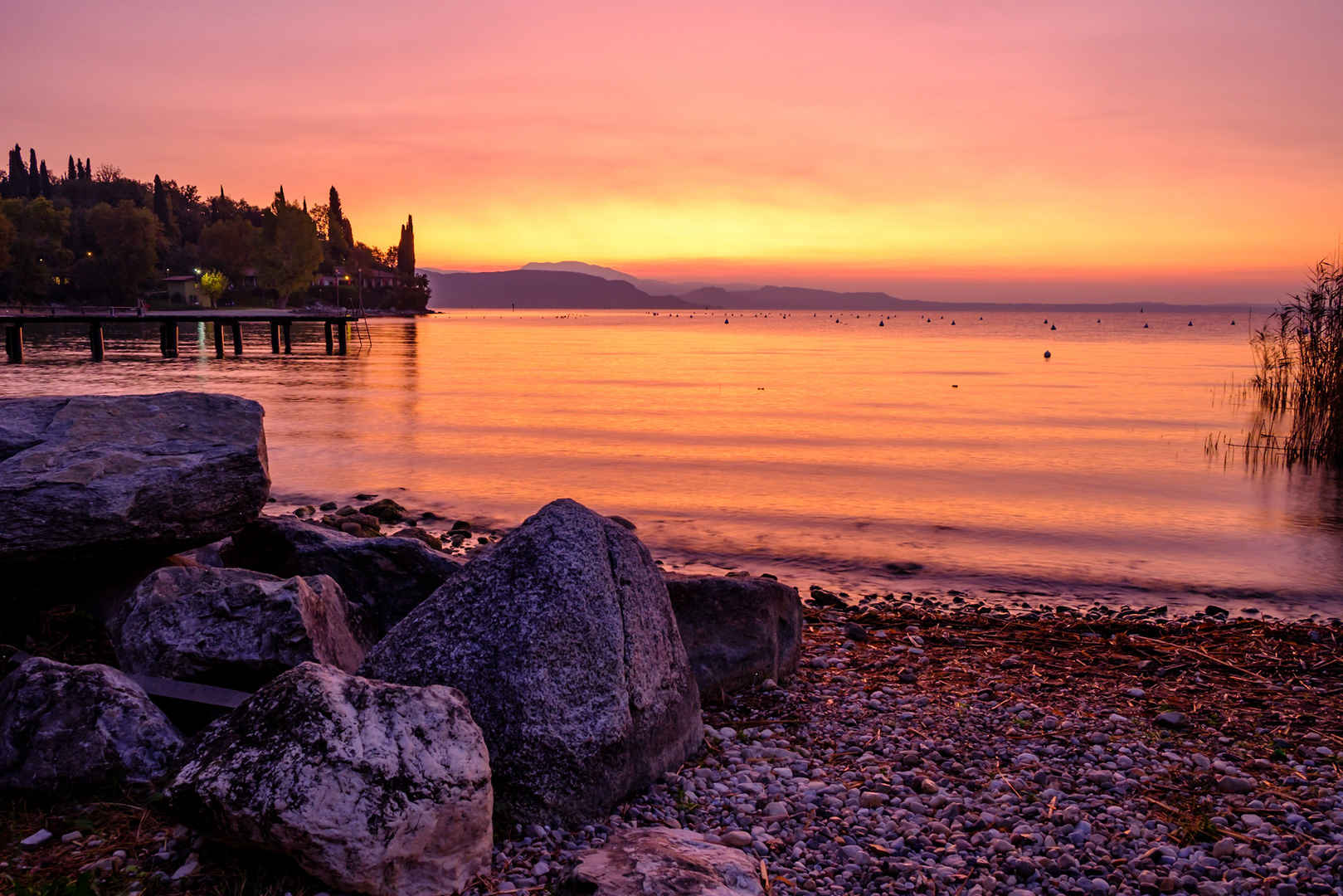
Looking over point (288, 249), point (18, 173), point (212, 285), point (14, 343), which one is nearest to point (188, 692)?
point (14, 343)

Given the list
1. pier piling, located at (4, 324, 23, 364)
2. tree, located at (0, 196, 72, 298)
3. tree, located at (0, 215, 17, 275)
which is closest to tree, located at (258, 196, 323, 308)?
tree, located at (0, 196, 72, 298)

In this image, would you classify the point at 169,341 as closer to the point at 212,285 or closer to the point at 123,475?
the point at 123,475

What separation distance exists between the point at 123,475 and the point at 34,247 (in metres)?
126

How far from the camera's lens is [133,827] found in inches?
159

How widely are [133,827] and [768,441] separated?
2123cm

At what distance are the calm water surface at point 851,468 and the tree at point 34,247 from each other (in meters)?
70.1

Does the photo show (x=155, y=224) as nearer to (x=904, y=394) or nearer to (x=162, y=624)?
(x=904, y=394)

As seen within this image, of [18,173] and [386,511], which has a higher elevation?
[18,173]

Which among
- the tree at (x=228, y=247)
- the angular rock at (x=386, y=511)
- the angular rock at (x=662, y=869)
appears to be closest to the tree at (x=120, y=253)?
the tree at (x=228, y=247)

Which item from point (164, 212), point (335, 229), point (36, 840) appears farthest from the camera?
point (335, 229)

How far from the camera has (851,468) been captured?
67.4 ft

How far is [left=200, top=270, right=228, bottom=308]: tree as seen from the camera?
128 metres

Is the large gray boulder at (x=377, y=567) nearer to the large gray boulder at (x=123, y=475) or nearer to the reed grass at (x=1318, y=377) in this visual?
the large gray boulder at (x=123, y=475)

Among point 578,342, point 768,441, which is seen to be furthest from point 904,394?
point 578,342
